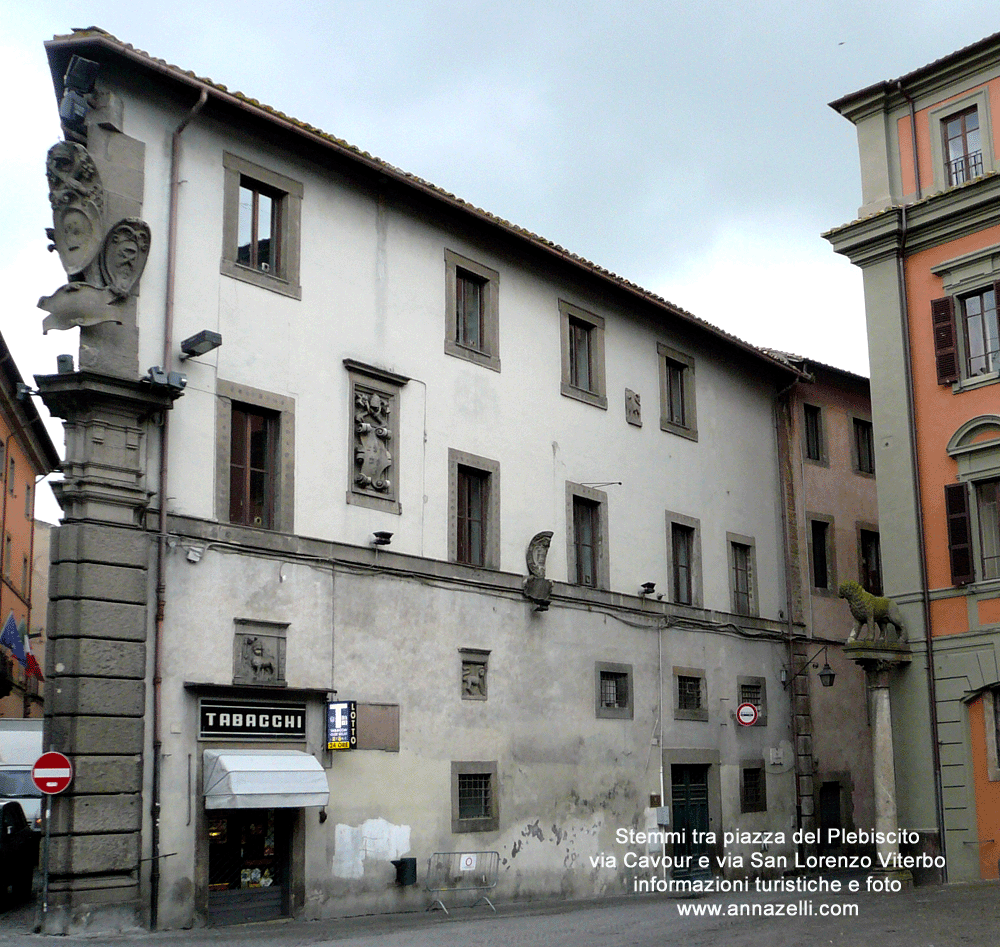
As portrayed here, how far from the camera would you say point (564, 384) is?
80.9ft

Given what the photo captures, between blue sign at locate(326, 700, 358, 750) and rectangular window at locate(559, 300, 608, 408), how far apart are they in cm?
846

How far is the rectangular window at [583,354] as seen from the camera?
25.0 m

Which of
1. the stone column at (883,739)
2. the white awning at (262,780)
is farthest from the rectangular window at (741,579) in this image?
the white awning at (262,780)

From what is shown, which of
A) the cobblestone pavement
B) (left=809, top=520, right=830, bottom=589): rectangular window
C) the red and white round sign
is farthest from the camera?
(left=809, top=520, right=830, bottom=589): rectangular window

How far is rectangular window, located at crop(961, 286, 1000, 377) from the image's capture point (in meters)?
23.2

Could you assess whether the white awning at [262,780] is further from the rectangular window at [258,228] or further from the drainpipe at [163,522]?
the rectangular window at [258,228]

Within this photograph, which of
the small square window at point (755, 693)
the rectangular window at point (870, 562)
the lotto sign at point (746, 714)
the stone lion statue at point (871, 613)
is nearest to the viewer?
the stone lion statue at point (871, 613)

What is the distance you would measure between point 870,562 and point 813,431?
3.52 metres

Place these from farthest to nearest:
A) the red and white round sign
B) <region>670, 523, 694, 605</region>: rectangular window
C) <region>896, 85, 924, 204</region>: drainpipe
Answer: <region>670, 523, 694, 605</region>: rectangular window < <region>896, 85, 924, 204</region>: drainpipe < the red and white round sign

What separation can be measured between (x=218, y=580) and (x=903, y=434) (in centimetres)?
1298

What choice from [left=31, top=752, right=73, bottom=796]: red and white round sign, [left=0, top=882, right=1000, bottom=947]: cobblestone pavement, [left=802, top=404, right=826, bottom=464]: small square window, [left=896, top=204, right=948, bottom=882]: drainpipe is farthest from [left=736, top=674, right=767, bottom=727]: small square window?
[left=31, top=752, right=73, bottom=796]: red and white round sign

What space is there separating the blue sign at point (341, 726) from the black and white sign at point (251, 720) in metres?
0.38

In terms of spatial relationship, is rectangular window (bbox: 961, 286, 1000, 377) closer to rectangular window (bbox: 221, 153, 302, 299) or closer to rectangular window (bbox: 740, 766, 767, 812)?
rectangular window (bbox: 740, 766, 767, 812)

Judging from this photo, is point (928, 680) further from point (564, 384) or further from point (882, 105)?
point (882, 105)
